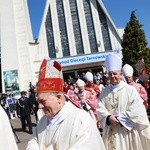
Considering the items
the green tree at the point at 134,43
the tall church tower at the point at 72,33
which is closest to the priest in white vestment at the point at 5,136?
the green tree at the point at 134,43

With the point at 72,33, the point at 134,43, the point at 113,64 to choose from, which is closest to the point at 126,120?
the point at 113,64

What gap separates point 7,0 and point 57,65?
33.8 meters

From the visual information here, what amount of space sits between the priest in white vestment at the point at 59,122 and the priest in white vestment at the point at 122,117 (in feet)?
7.66

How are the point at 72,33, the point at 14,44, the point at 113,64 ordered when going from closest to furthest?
the point at 113,64, the point at 14,44, the point at 72,33

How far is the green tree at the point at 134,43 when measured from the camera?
40281 millimetres

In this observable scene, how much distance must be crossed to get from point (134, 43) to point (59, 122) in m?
37.9

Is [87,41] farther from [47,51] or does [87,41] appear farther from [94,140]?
[94,140]

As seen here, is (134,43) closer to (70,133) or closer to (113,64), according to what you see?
(113,64)

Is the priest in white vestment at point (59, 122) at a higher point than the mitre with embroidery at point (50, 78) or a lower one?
lower

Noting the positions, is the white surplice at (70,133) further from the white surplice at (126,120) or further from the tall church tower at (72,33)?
the tall church tower at (72,33)

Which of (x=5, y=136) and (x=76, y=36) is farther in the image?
(x=76, y=36)

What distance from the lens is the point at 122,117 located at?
5695mm

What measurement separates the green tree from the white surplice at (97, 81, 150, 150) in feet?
113

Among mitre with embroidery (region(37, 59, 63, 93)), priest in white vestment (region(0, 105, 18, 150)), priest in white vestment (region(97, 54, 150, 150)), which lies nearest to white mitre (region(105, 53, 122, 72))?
priest in white vestment (region(97, 54, 150, 150))
